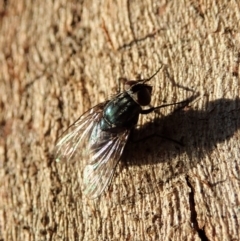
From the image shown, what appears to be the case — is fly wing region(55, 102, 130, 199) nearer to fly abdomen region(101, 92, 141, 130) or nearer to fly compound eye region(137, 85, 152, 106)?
fly abdomen region(101, 92, 141, 130)

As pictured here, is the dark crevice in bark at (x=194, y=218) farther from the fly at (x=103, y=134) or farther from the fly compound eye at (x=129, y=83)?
the fly compound eye at (x=129, y=83)

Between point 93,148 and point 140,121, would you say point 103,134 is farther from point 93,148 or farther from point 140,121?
point 140,121

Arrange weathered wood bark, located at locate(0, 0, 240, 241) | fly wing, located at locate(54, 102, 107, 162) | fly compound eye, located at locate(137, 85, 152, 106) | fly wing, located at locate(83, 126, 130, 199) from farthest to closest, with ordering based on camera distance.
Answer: fly wing, located at locate(54, 102, 107, 162) < fly compound eye, located at locate(137, 85, 152, 106) < fly wing, located at locate(83, 126, 130, 199) < weathered wood bark, located at locate(0, 0, 240, 241)

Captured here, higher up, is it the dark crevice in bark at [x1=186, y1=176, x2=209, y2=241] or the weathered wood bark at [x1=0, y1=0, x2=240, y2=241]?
the weathered wood bark at [x1=0, y1=0, x2=240, y2=241]

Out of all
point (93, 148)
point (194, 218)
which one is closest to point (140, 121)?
point (93, 148)

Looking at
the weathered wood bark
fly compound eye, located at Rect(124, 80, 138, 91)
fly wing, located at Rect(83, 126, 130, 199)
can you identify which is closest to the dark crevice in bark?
the weathered wood bark

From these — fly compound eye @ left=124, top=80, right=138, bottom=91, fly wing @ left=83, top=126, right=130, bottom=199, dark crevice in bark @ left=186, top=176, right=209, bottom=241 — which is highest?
fly compound eye @ left=124, top=80, right=138, bottom=91

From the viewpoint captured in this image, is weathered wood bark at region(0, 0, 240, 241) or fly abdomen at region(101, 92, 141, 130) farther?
fly abdomen at region(101, 92, 141, 130)
